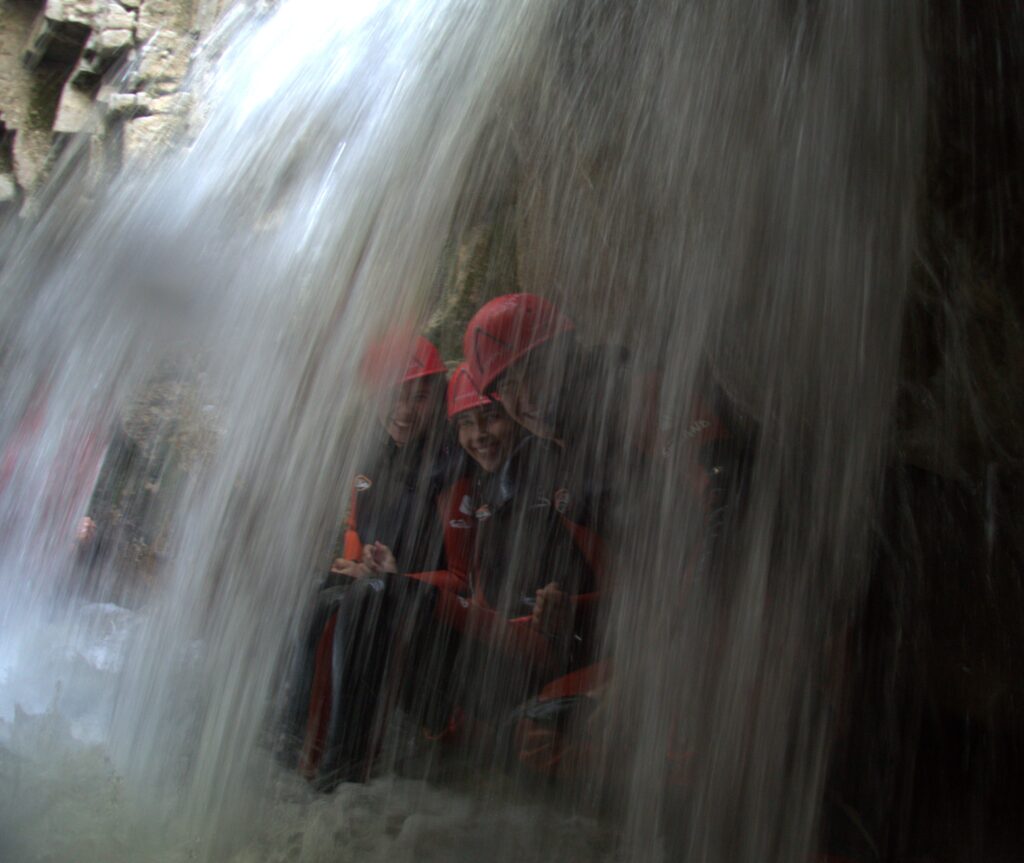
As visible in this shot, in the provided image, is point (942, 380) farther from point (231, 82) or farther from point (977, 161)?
point (231, 82)

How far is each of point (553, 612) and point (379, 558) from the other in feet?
1.89

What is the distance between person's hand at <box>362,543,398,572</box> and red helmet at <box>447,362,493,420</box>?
42 cm

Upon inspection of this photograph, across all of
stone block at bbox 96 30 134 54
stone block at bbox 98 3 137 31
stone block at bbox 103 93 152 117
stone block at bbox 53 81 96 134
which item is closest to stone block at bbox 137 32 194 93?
stone block at bbox 103 93 152 117

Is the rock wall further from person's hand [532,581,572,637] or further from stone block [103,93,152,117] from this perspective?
person's hand [532,581,572,637]

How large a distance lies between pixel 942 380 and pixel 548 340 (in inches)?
38.4

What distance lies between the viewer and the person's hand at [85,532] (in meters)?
3.75

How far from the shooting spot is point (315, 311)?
9.33ft

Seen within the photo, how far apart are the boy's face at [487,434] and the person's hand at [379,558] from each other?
14.4 inches

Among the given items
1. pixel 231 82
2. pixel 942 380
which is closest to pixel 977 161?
pixel 942 380

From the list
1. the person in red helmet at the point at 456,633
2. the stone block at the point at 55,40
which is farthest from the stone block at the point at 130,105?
the person in red helmet at the point at 456,633

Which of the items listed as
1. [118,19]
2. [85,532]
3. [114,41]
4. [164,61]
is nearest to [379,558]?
[85,532]

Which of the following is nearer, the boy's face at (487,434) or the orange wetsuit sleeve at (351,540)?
the boy's face at (487,434)

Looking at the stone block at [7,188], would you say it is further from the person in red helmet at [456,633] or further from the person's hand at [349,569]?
the person in red helmet at [456,633]

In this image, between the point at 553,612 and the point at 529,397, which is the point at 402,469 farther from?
the point at 553,612
